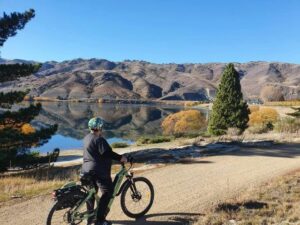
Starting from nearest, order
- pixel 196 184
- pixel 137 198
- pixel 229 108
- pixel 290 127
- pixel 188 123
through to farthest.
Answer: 1. pixel 137 198
2. pixel 196 184
3. pixel 290 127
4. pixel 229 108
5. pixel 188 123

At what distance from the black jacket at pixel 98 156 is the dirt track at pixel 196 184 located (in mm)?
1716

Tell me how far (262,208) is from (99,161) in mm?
4606

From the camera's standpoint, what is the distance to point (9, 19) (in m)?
23.9

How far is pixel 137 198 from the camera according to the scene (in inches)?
383

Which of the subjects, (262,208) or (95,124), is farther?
(262,208)

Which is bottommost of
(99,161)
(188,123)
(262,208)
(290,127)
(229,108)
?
(262,208)

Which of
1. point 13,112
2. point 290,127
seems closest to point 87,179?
point 13,112

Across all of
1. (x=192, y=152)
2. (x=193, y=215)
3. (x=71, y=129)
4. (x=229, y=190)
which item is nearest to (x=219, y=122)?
(x=192, y=152)

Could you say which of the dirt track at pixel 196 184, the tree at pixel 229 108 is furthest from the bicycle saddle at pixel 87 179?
the tree at pixel 229 108

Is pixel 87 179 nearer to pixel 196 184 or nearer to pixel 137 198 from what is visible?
pixel 137 198

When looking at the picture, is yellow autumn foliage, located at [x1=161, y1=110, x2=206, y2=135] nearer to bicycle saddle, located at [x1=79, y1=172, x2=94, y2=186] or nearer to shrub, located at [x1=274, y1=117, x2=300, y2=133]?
shrub, located at [x1=274, y1=117, x2=300, y2=133]

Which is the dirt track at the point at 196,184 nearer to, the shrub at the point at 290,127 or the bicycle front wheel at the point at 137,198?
the bicycle front wheel at the point at 137,198

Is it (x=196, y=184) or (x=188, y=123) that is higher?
(x=188, y=123)

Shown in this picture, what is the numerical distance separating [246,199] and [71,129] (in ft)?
296
